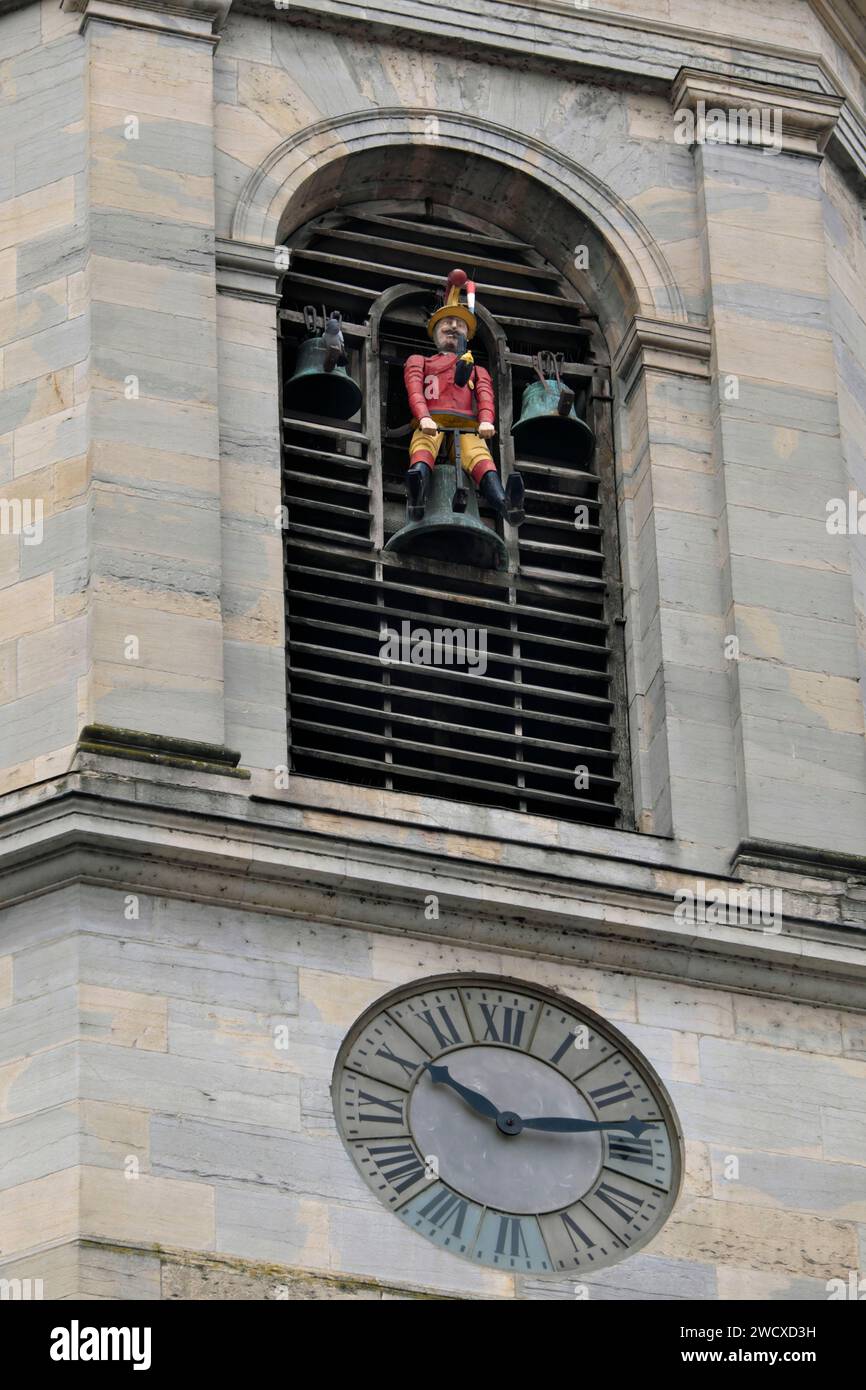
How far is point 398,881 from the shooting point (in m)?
36.0

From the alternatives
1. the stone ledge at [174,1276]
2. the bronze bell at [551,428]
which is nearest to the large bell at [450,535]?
the bronze bell at [551,428]

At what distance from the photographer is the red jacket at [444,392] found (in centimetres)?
3906

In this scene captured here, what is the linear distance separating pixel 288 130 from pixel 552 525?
3152 mm

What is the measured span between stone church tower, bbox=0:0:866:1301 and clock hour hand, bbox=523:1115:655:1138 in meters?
0.04

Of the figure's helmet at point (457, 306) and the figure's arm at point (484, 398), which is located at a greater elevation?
the figure's helmet at point (457, 306)

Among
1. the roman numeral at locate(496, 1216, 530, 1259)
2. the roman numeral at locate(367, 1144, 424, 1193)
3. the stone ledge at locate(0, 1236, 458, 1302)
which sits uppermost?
the roman numeral at locate(367, 1144, 424, 1193)

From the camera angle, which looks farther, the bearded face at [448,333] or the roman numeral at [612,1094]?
the bearded face at [448,333]

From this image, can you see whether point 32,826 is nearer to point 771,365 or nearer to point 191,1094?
point 191,1094

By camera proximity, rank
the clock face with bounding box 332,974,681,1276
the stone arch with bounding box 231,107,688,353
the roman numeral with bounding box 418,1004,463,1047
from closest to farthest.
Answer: the clock face with bounding box 332,974,681,1276, the roman numeral with bounding box 418,1004,463,1047, the stone arch with bounding box 231,107,688,353

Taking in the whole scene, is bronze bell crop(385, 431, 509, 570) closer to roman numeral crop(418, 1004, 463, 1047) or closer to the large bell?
the large bell

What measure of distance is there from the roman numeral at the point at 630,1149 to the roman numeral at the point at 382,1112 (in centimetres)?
127

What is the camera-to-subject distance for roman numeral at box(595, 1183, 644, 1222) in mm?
35531

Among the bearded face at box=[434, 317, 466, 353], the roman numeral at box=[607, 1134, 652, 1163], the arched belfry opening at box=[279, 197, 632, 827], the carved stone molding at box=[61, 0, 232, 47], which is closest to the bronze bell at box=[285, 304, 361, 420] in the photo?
the arched belfry opening at box=[279, 197, 632, 827]

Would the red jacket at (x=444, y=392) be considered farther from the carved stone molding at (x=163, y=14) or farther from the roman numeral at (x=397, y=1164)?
the roman numeral at (x=397, y=1164)
